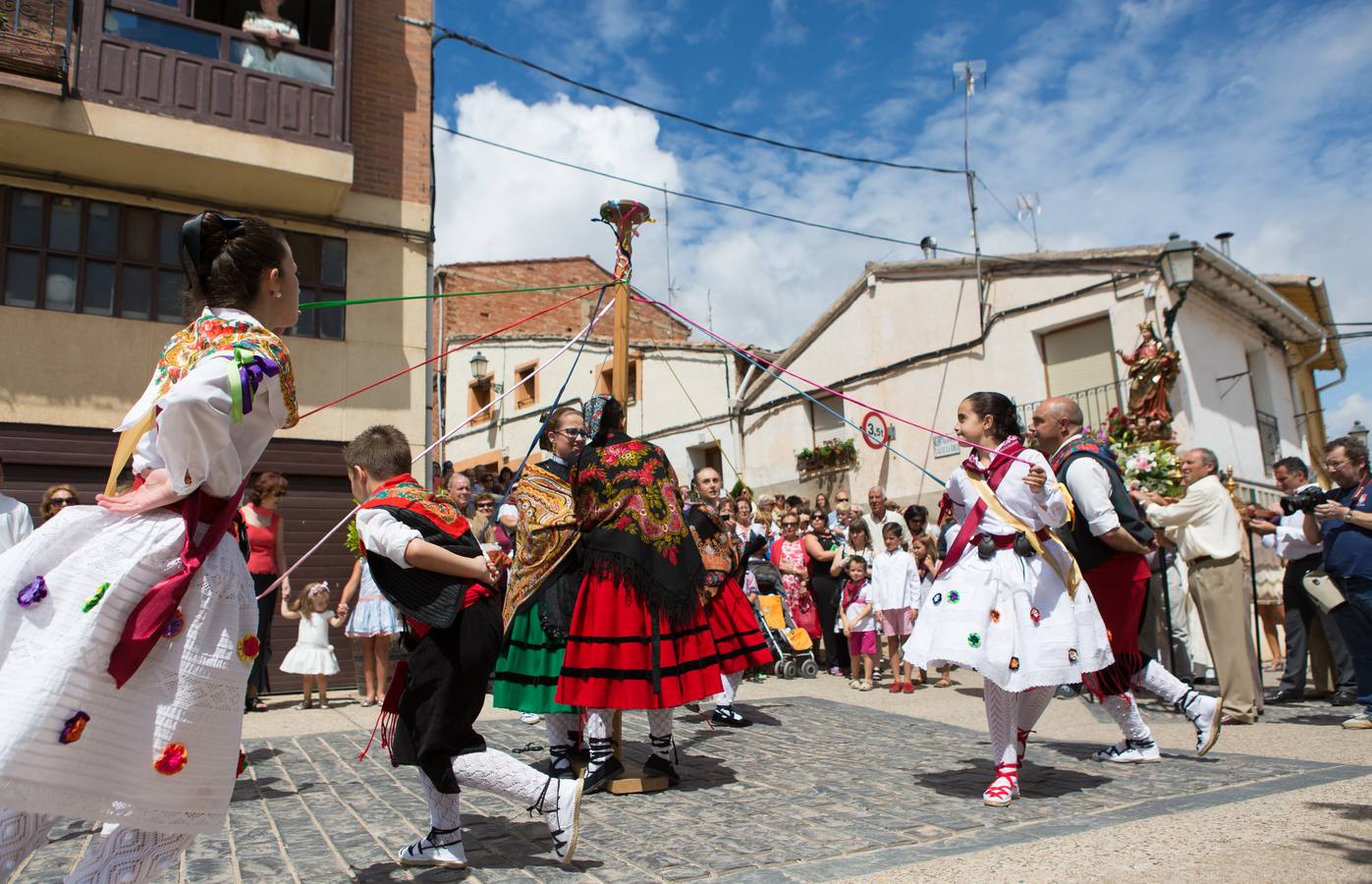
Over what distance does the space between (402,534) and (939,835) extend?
7.80 feet

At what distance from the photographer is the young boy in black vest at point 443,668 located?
3.32m

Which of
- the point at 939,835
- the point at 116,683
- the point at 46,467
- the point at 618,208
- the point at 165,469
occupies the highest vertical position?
the point at 618,208

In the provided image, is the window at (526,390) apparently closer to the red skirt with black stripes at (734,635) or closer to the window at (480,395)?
the window at (480,395)

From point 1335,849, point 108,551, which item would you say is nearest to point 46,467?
point 108,551

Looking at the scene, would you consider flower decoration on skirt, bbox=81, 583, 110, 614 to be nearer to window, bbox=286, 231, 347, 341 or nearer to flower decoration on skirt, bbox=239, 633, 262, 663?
flower decoration on skirt, bbox=239, 633, 262, 663

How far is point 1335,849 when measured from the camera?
321 cm

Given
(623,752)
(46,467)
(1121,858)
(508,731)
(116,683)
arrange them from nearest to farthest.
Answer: (116,683) → (1121,858) → (623,752) → (508,731) → (46,467)

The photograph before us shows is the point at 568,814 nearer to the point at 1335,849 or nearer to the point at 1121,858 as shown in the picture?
the point at 1121,858

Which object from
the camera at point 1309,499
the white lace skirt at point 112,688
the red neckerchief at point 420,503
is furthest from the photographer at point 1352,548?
the white lace skirt at point 112,688

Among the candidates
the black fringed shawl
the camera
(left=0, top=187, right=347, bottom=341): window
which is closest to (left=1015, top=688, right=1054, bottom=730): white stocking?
the black fringed shawl

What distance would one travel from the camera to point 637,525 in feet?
15.4

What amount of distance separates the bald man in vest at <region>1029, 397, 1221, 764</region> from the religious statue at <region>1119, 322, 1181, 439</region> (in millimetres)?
10033

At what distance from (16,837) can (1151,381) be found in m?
15.4

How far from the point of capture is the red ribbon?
2.15 metres
